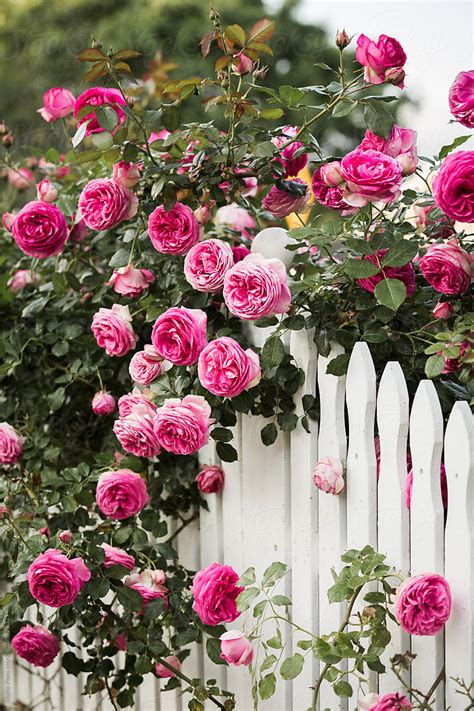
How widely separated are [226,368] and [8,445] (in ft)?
2.26

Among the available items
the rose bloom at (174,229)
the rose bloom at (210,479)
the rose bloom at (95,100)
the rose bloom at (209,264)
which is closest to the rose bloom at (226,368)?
the rose bloom at (209,264)

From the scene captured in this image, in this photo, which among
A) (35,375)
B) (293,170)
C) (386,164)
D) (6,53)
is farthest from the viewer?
(6,53)

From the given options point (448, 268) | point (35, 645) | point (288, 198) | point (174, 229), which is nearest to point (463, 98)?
point (448, 268)

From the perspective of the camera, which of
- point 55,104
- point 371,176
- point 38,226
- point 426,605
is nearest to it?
point 426,605

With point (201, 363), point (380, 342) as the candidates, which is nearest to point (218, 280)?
point (201, 363)

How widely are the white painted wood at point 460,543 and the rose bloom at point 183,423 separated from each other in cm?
42

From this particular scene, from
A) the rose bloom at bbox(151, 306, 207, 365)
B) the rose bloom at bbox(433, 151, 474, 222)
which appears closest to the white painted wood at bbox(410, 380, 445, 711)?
the rose bloom at bbox(433, 151, 474, 222)

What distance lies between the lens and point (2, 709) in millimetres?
2512

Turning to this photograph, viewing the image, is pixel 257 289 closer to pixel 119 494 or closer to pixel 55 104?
pixel 119 494

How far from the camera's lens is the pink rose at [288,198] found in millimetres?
1688

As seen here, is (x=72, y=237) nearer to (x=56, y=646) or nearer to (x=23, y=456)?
(x=23, y=456)

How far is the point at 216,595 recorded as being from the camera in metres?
1.49

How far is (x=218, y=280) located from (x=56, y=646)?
0.88 meters

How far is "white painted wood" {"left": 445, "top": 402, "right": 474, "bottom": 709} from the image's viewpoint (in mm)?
1229
